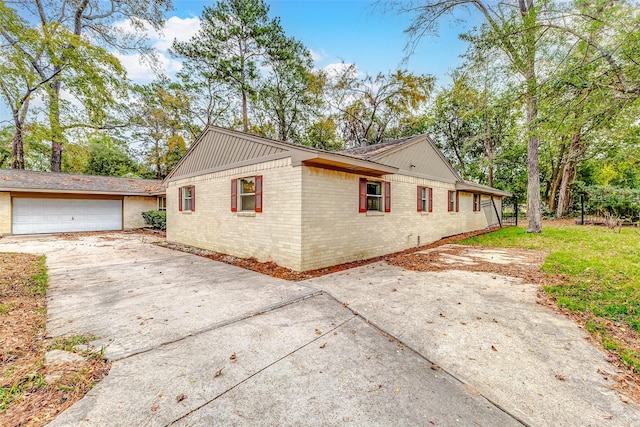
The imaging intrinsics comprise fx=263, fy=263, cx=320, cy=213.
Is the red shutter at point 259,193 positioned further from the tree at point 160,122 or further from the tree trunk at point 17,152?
the tree trunk at point 17,152

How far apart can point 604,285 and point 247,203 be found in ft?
27.2

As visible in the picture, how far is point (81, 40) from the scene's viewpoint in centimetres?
1495

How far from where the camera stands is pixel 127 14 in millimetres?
16625

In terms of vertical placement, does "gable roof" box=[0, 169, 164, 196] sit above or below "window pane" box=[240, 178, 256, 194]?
above

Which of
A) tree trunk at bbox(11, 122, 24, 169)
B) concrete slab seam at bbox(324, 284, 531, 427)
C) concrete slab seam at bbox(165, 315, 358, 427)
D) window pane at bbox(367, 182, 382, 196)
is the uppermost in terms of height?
tree trunk at bbox(11, 122, 24, 169)

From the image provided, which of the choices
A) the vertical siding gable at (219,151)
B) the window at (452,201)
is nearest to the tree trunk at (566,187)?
the window at (452,201)

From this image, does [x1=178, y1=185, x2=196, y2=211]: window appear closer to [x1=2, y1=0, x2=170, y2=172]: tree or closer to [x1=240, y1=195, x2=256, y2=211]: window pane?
[x1=240, y1=195, x2=256, y2=211]: window pane

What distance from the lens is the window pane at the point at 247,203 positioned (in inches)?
309

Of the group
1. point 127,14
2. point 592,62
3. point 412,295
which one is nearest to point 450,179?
point 592,62

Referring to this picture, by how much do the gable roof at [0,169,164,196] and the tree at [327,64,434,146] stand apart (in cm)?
1565

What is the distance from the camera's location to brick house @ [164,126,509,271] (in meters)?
6.38

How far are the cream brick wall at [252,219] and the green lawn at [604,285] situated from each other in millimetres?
5015

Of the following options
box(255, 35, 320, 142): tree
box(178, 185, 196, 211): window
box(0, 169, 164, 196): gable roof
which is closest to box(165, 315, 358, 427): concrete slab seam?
box(178, 185, 196, 211): window

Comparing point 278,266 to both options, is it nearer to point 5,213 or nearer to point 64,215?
point 64,215
